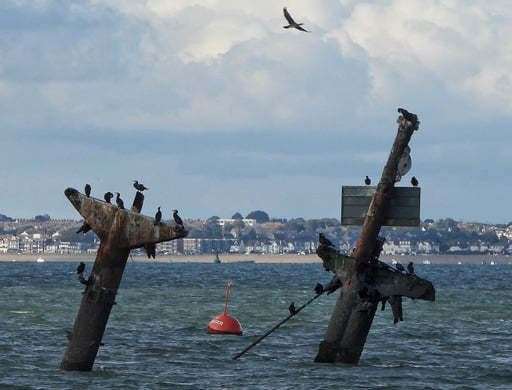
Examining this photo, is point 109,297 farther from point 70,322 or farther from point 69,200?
point 70,322

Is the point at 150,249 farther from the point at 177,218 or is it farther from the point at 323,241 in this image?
the point at 323,241

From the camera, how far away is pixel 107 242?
3616 centimetres

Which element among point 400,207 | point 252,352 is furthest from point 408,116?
point 252,352

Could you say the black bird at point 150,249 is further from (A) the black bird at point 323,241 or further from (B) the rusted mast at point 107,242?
(A) the black bird at point 323,241

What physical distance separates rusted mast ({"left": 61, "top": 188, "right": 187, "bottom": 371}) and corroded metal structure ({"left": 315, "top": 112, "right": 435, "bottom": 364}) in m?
5.46

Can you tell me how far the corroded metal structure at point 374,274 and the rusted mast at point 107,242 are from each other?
5.46m

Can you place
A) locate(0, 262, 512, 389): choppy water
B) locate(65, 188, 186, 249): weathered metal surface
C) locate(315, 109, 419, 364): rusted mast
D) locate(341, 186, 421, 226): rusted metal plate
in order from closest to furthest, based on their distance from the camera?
locate(65, 188, 186, 249): weathered metal surface
locate(315, 109, 419, 364): rusted mast
locate(341, 186, 421, 226): rusted metal plate
locate(0, 262, 512, 389): choppy water

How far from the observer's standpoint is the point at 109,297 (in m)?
36.4

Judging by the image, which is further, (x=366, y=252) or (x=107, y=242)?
(x=366, y=252)

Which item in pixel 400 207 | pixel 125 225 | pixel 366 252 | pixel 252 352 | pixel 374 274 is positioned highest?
pixel 400 207

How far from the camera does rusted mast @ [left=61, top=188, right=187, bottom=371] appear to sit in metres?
35.8

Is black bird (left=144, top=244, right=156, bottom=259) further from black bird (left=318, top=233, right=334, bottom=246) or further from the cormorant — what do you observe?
black bird (left=318, top=233, right=334, bottom=246)

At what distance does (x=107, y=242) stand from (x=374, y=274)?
6.91 metres

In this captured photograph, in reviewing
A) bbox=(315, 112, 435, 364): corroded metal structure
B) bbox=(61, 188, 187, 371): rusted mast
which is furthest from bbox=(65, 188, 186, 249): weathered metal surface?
bbox=(315, 112, 435, 364): corroded metal structure
